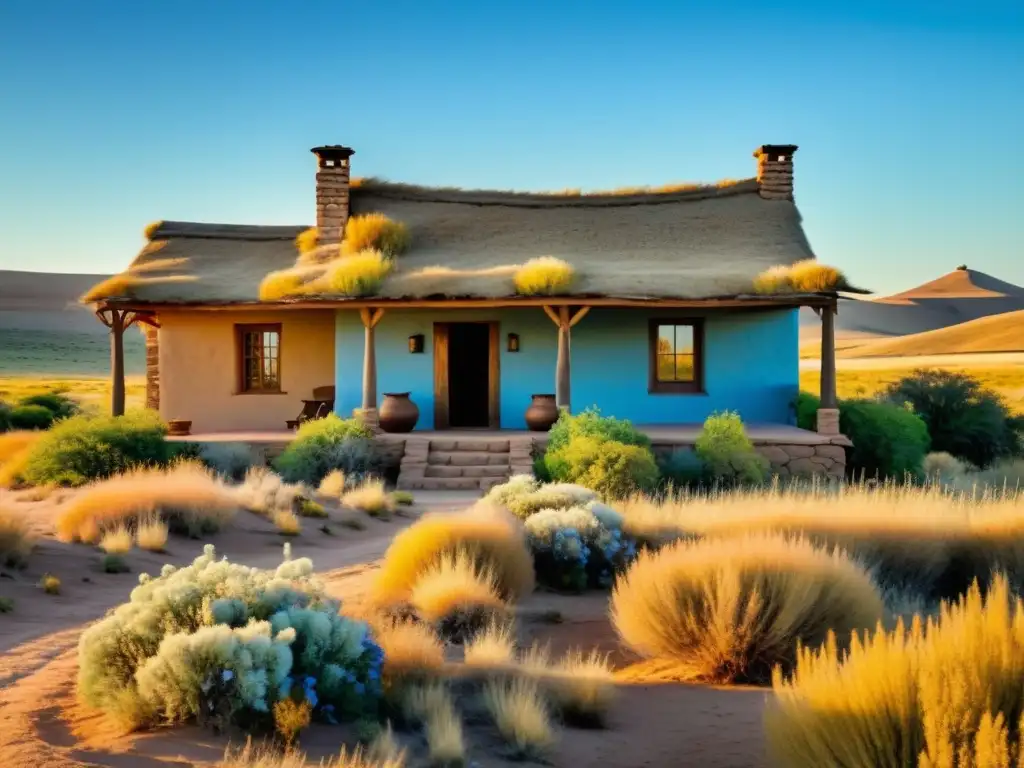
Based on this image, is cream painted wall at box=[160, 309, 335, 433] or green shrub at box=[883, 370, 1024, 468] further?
green shrub at box=[883, 370, 1024, 468]

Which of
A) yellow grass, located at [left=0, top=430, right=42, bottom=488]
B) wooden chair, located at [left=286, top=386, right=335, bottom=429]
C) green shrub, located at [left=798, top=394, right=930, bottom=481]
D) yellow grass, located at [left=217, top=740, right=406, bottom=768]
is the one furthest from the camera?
wooden chair, located at [left=286, top=386, right=335, bottom=429]

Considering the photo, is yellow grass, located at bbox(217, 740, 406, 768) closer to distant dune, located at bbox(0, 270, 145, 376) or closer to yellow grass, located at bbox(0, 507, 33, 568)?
yellow grass, located at bbox(0, 507, 33, 568)

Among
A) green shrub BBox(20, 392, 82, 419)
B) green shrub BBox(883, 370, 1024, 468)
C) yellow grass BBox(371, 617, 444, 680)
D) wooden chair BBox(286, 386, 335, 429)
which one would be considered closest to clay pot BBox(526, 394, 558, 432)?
wooden chair BBox(286, 386, 335, 429)

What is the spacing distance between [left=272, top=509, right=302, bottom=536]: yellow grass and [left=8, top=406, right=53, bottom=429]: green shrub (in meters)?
15.4

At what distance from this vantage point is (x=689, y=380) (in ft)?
59.0

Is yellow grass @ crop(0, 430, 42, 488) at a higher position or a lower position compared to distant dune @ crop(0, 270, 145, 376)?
lower

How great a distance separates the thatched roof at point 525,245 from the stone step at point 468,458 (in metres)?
2.45

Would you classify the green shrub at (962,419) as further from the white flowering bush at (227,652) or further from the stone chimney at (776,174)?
the white flowering bush at (227,652)

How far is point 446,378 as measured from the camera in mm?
17859

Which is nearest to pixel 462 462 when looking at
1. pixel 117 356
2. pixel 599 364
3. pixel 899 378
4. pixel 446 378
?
pixel 446 378

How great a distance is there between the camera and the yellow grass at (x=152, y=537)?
1020 cm

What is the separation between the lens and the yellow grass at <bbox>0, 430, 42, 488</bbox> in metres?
14.7

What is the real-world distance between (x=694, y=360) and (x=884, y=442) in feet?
11.2

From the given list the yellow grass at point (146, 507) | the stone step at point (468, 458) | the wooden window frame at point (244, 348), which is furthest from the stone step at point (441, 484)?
the wooden window frame at point (244, 348)
